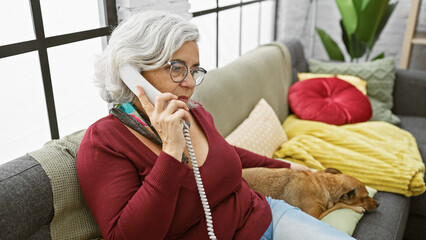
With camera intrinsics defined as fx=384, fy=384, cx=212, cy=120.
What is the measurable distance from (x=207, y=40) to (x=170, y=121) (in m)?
1.74

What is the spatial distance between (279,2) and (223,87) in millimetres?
2086

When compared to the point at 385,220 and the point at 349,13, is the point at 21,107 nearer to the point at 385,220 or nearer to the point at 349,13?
the point at 385,220

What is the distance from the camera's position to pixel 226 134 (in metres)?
1.98

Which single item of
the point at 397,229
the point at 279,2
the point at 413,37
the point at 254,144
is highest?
the point at 279,2

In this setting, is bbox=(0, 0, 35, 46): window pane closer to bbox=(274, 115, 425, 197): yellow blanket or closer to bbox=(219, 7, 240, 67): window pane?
bbox=(274, 115, 425, 197): yellow blanket

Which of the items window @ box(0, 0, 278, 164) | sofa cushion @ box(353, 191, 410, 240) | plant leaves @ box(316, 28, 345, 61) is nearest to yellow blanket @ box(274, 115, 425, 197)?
sofa cushion @ box(353, 191, 410, 240)

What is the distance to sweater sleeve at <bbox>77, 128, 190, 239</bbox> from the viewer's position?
901 millimetres

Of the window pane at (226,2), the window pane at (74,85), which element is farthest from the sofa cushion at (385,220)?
the window pane at (226,2)

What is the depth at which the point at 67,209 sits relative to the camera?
107 cm

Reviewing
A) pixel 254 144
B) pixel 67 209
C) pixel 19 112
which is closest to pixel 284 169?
pixel 254 144

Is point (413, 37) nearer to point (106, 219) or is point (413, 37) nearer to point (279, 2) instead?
point (279, 2)

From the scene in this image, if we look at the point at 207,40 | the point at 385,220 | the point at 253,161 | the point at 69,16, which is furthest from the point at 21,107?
the point at 385,220

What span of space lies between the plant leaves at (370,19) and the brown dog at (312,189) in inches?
76.1

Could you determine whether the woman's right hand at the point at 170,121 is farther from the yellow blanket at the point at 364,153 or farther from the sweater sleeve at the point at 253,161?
the yellow blanket at the point at 364,153
